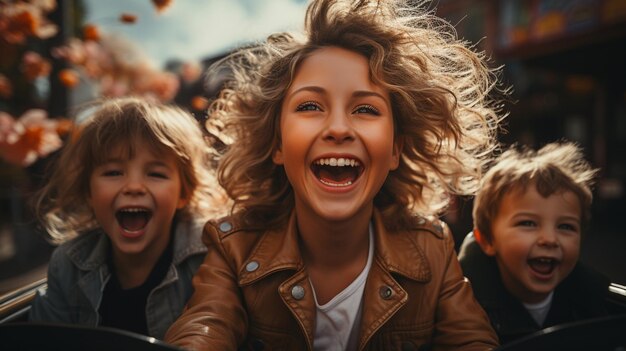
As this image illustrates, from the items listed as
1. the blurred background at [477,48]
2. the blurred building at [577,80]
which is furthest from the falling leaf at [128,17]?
the blurred building at [577,80]

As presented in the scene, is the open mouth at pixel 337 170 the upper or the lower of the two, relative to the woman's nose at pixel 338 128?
lower

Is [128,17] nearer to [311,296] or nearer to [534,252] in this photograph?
[311,296]

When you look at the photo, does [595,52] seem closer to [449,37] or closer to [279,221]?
[449,37]

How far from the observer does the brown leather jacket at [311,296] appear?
1.58 meters

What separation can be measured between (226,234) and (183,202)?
0.47m

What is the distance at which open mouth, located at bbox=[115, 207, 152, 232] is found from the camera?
6.48ft

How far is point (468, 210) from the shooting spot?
8.46ft

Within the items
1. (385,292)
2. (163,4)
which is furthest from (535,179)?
(163,4)

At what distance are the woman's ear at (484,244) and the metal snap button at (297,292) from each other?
814mm

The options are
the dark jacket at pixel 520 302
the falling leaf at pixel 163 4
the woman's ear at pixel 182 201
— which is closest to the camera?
the dark jacket at pixel 520 302

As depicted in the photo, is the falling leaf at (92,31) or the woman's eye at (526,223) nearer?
the woman's eye at (526,223)

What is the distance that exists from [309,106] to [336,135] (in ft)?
0.53

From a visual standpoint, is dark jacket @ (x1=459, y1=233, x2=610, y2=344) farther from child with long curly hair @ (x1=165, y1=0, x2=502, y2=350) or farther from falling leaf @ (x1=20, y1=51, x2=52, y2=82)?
falling leaf @ (x1=20, y1=51, x2=52, y2=82)

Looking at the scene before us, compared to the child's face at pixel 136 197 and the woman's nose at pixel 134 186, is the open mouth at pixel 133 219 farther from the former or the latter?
the woman's nose at pixel 134 186
